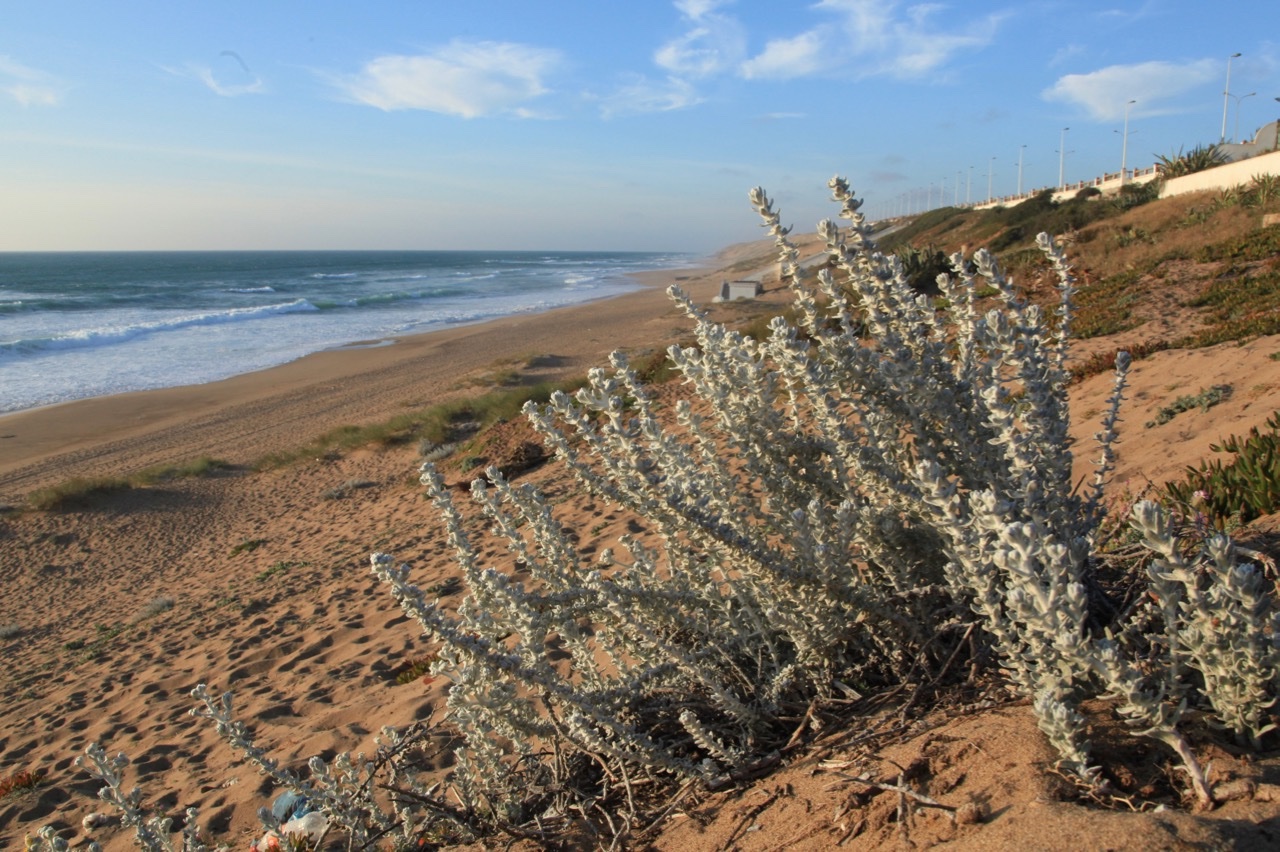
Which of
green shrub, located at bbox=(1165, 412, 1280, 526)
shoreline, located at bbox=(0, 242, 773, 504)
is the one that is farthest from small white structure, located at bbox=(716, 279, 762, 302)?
green shrub, located at bbox=(1165, 412, 1280, 526)

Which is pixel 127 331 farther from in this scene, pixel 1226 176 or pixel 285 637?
pixel 1226 176

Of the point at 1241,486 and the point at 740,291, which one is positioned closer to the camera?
the point at 1241,486

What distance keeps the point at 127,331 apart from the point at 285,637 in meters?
33.9

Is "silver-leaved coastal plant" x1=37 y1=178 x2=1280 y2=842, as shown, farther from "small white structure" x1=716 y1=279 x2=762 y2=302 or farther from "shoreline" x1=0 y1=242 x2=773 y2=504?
"small white structure" x1=716 y1=279 x2=762 y2=302

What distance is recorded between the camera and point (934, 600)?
2477 millimetres

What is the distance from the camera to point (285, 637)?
682 cm

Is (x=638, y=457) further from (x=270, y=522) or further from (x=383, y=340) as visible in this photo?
(x=383, y=340)

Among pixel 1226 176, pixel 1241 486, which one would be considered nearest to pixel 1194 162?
pixel 1226 176

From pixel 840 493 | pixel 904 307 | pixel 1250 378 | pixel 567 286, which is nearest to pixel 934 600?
pixel 840 493

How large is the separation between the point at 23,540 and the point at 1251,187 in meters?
25.3

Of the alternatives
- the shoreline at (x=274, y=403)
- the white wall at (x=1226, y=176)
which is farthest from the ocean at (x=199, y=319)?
the white wall at (x=1226, y=176)

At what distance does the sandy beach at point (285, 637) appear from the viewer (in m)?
1.87

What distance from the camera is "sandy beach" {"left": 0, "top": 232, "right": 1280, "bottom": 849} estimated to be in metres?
1.87

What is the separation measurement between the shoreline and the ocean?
218cm
